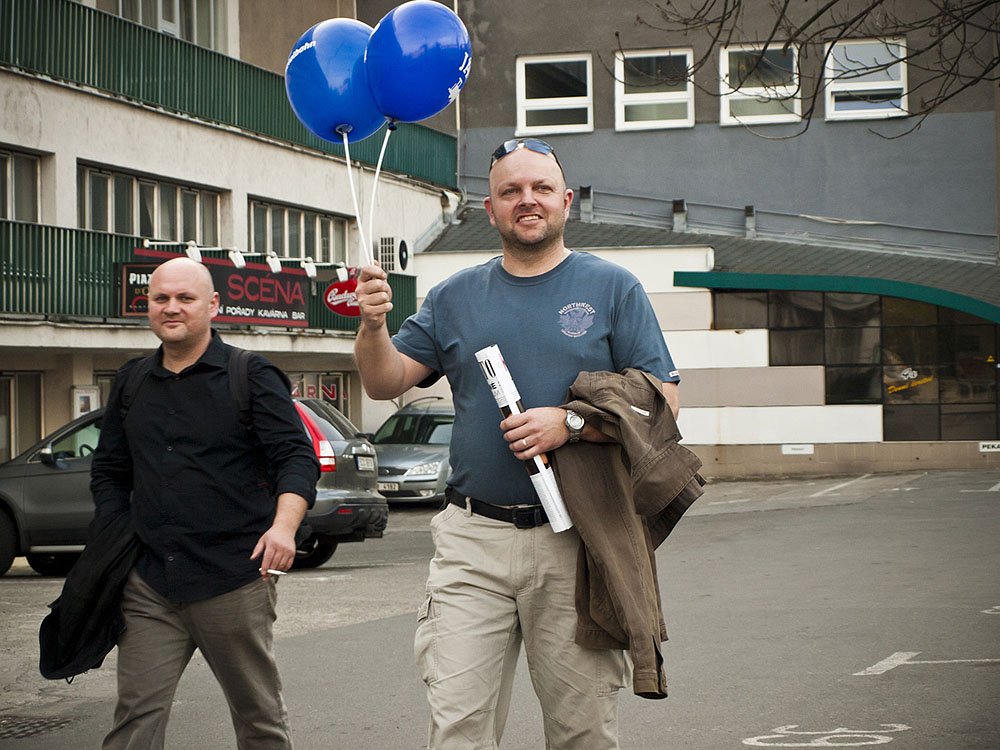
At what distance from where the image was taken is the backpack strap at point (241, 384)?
15.3 feet

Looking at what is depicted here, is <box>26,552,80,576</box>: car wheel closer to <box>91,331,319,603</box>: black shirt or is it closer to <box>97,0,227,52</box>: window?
<box>91,331,319,603</box>: black shirt

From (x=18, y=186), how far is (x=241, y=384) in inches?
648

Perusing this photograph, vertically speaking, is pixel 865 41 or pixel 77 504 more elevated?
pixel 865 41

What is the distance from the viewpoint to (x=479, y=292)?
13.8 ft

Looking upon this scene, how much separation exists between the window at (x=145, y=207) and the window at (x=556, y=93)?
41.0ft

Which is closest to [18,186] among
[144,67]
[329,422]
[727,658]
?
[144,67]

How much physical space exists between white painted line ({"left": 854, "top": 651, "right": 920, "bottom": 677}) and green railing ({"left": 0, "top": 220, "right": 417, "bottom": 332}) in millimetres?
13897

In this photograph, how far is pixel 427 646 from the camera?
4066 millimetres

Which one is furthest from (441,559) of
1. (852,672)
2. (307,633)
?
(307,633)

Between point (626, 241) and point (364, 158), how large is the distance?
20.3 ft

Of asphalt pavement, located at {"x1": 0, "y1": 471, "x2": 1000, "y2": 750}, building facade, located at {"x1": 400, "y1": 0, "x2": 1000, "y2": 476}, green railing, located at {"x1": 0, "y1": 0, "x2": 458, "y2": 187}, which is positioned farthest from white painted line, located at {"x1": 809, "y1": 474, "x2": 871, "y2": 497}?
green railing, located at {"x1": 0, "y1": 0, "x2": 458, "y2": 187}

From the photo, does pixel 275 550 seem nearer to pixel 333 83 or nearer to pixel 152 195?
pixel 333 83

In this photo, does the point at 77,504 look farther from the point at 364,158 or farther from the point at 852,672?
the point at 364,158

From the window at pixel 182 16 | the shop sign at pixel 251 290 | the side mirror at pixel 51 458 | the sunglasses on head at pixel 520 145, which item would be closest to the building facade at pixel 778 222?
the shop sign at pixel 251 290
